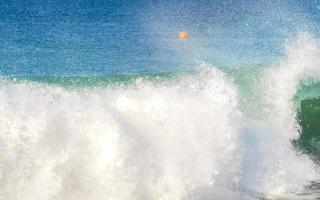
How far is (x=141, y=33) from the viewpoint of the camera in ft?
50.3

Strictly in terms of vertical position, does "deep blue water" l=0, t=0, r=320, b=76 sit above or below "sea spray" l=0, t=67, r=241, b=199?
above

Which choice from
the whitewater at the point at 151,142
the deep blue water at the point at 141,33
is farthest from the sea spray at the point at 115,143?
the deep blue water at the point at 141,33

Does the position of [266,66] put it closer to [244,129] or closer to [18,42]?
[244,129]

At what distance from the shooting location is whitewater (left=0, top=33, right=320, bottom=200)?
24.8 feet

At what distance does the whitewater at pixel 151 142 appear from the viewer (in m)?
7.55

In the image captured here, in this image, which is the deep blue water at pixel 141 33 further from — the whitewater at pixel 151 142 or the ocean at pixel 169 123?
the whitewater at pixel 151 142

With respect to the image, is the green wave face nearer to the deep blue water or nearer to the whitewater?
the whitewater

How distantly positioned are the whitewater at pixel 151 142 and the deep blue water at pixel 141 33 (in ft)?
7.44

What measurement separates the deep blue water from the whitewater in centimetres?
227

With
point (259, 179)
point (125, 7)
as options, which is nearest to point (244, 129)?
point (259, 179)

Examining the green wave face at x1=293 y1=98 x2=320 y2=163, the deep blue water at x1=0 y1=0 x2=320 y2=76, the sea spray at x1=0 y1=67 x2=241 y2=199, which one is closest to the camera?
the sea spray at x1=0 y1=67 x2=241 y2=199

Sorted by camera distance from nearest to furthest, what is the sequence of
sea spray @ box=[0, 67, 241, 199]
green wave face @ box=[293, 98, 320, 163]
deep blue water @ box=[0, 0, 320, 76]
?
sea spray @ box=[0, 67, 241, 199] < green wave face @ box=[293, 98, 320, 163] < deep blue water @ box=[0, 0, 320, 76]

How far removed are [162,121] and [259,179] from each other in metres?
1.81

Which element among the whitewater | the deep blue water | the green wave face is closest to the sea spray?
the whitewater
